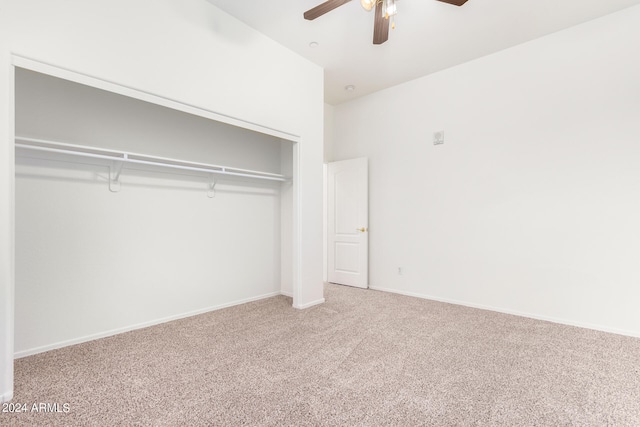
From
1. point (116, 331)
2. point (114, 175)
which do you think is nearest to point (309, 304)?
point (116, 331)

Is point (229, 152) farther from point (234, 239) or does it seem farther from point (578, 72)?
point (578, 72)

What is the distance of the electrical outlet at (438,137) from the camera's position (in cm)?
397

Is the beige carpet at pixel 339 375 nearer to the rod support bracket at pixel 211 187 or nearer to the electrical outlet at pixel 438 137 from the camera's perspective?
the rod support bracket at pixel 211 187

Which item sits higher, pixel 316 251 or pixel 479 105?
pixel 479 105

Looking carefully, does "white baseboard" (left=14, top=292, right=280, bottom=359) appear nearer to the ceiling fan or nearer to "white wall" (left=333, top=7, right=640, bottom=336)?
"white wall" (left=333, top=7, right=640, bottom=336)

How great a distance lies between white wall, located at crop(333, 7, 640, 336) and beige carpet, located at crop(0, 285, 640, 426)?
1.73 ft

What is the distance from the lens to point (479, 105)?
12.0 feet

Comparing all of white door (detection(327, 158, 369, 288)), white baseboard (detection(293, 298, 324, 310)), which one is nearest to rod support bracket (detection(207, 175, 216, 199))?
white baseboard (detection(293, 298, 324, 310))

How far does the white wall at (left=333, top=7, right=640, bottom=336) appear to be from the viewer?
9.35ft

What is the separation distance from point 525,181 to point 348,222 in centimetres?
243

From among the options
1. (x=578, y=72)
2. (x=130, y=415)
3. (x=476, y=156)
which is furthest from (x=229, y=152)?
(x=578, y=72)

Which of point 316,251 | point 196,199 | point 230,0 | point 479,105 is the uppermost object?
point 230,0

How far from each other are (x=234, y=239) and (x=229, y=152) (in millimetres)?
1093

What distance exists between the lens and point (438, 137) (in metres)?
3.99
